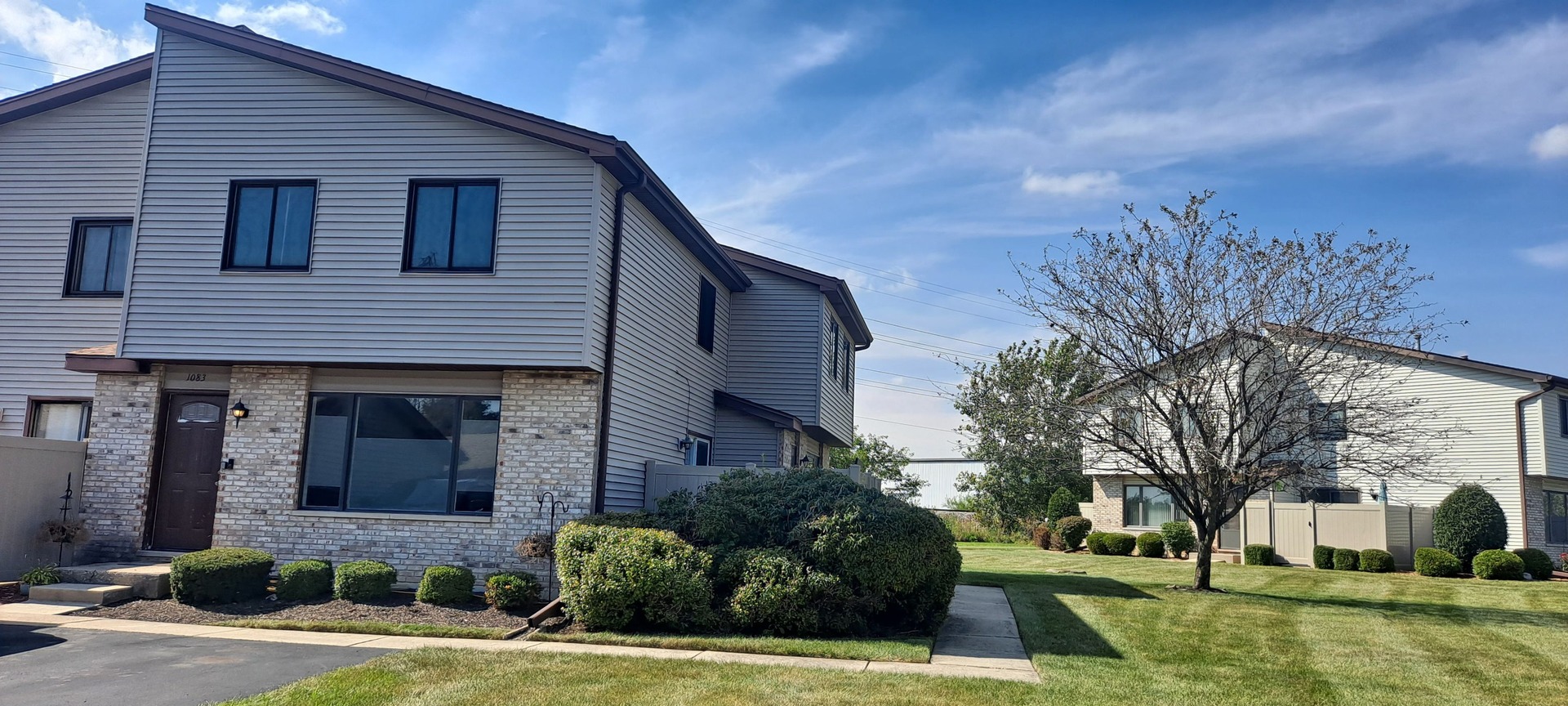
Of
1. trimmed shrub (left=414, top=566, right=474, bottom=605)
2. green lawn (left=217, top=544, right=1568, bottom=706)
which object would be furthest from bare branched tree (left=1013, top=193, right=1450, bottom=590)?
trimmed shrub (left=414, top=566, right=474, bottom=605)

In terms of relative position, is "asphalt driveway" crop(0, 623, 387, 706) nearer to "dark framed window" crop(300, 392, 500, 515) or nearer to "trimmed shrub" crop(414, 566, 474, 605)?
"trimmed shrub" crop(414, 566, 474, 605)

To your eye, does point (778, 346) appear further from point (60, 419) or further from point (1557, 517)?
point (1557, 517)

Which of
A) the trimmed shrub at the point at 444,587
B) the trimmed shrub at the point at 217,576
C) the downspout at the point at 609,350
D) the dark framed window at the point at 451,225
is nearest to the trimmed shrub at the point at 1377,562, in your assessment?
the downspout at the point at 609,350

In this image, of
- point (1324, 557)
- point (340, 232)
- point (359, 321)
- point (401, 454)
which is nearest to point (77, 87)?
point (340, 232)

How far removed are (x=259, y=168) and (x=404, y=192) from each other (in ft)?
7.13

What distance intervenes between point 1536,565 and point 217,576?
1068 inches

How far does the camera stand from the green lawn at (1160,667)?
26.9ft

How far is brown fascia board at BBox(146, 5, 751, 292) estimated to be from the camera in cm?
1354

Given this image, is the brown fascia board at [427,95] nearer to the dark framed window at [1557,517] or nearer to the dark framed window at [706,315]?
the dark framed window at [706,315]

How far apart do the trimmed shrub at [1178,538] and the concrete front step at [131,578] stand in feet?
79.4

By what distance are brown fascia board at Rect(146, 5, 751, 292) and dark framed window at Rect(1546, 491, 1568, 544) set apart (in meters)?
28.5

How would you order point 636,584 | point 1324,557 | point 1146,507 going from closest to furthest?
point 636,584 → point 1324,557 → point 1146,507

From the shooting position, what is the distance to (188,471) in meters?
14.5

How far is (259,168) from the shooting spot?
1429 cm
